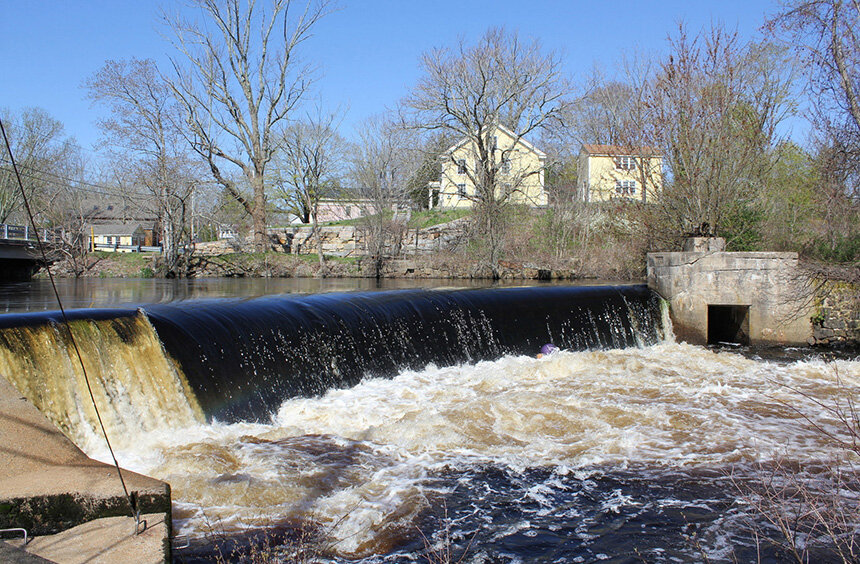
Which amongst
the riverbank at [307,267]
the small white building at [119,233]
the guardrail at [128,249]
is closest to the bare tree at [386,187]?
the riverbank at [307,267]

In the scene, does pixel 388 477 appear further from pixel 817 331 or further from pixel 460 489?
pixel 817 331

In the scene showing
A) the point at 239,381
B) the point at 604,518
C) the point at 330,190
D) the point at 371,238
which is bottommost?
the point at 604,518

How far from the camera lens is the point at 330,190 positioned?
39.1 m

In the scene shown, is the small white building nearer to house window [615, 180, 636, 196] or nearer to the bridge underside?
the bridge underside

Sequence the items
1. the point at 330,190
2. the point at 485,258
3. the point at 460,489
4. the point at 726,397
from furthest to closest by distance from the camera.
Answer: the point at 330,190, the point at 485,258, the point at 726,397, the point at 460,489

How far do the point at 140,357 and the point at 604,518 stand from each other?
4659mm

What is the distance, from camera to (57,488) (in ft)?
10.9

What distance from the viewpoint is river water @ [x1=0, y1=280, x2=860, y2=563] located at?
414cm

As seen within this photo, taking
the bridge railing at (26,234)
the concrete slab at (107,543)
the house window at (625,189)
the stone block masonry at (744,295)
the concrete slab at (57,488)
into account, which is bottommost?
the concrete slab at (107,543)

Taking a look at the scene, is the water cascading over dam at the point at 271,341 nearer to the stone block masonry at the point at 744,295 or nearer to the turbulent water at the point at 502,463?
the turbulent water at the point at 502,463

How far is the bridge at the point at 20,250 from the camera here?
25.8 m

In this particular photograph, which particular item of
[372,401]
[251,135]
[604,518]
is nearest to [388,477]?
[604,518]

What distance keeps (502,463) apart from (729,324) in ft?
28.9

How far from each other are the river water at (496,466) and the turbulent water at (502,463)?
0.7 inches
